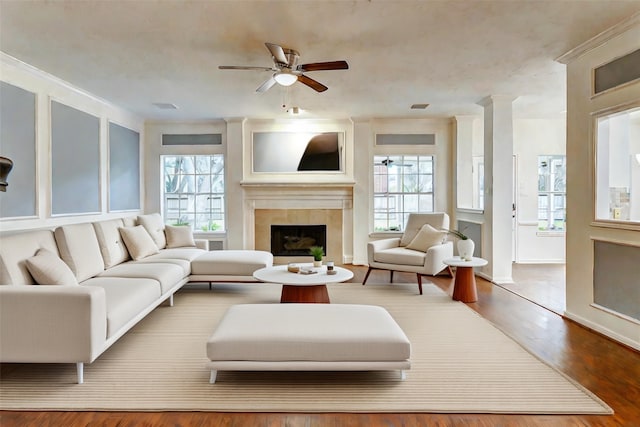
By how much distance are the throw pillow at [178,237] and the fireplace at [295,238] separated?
1.74 metres

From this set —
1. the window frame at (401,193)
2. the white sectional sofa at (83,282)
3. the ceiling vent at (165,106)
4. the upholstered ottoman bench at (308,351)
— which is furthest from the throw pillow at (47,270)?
the window frame at (401,193)

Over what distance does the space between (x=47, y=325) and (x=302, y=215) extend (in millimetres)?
4593

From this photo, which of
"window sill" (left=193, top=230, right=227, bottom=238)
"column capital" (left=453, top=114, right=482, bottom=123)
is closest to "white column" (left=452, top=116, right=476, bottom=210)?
"column capital" (left=453, top=114, right=482, bottom=123)

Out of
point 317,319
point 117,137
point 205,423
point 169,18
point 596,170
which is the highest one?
point 169,18

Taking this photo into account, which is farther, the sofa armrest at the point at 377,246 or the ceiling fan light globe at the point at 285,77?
the sofa armrest at the point at 377,246

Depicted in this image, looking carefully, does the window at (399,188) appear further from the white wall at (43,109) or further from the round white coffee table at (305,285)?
the white wall at (43,109)

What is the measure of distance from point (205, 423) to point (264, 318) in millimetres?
712

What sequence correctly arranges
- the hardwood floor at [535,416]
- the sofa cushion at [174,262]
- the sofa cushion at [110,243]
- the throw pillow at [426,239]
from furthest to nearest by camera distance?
1. the throw pillow at [426,239]
2. the sofa cushion at [174,262]
3. the sofa cushion at [110,243]
4. the hardwood floor at [535,416]

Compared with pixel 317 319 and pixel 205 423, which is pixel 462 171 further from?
pixel 205 423

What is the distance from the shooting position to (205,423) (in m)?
1.92

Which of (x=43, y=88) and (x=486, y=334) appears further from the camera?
(x=43, y=88)

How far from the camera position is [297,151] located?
661cm

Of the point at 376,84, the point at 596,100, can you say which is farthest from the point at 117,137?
the point at 596,100

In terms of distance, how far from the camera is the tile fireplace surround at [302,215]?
657cm
